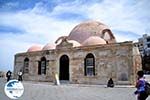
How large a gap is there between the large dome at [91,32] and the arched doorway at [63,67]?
3357 millimetres

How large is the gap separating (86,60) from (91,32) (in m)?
5.15

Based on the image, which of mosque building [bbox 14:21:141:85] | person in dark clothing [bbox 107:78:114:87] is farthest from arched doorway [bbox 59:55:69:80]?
person in dark clothing [bbox 107:78:114:87]

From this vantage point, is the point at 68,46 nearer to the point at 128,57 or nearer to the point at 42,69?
the point at 42,69

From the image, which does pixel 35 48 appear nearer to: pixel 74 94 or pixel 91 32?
pixel 91 32

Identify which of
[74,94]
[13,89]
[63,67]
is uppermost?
[63,67]

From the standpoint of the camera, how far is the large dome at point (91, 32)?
26.1 meters

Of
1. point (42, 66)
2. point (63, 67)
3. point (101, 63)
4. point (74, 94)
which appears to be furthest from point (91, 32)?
point (74, 94)

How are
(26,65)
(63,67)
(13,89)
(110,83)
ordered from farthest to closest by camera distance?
(26,65) < (63,67) < (110,83) < (13,89)

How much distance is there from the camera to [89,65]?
72.3 feet

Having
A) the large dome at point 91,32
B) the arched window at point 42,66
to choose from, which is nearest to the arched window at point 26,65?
the arched window at point 42,66

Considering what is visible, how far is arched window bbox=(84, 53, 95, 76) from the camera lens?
2172cm

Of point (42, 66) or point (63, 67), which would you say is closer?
point (63, 67)

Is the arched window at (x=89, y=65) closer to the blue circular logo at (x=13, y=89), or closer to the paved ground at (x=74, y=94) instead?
the paved ground at (x=74, y=94)

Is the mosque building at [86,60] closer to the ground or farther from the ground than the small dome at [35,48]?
closer to the ground
